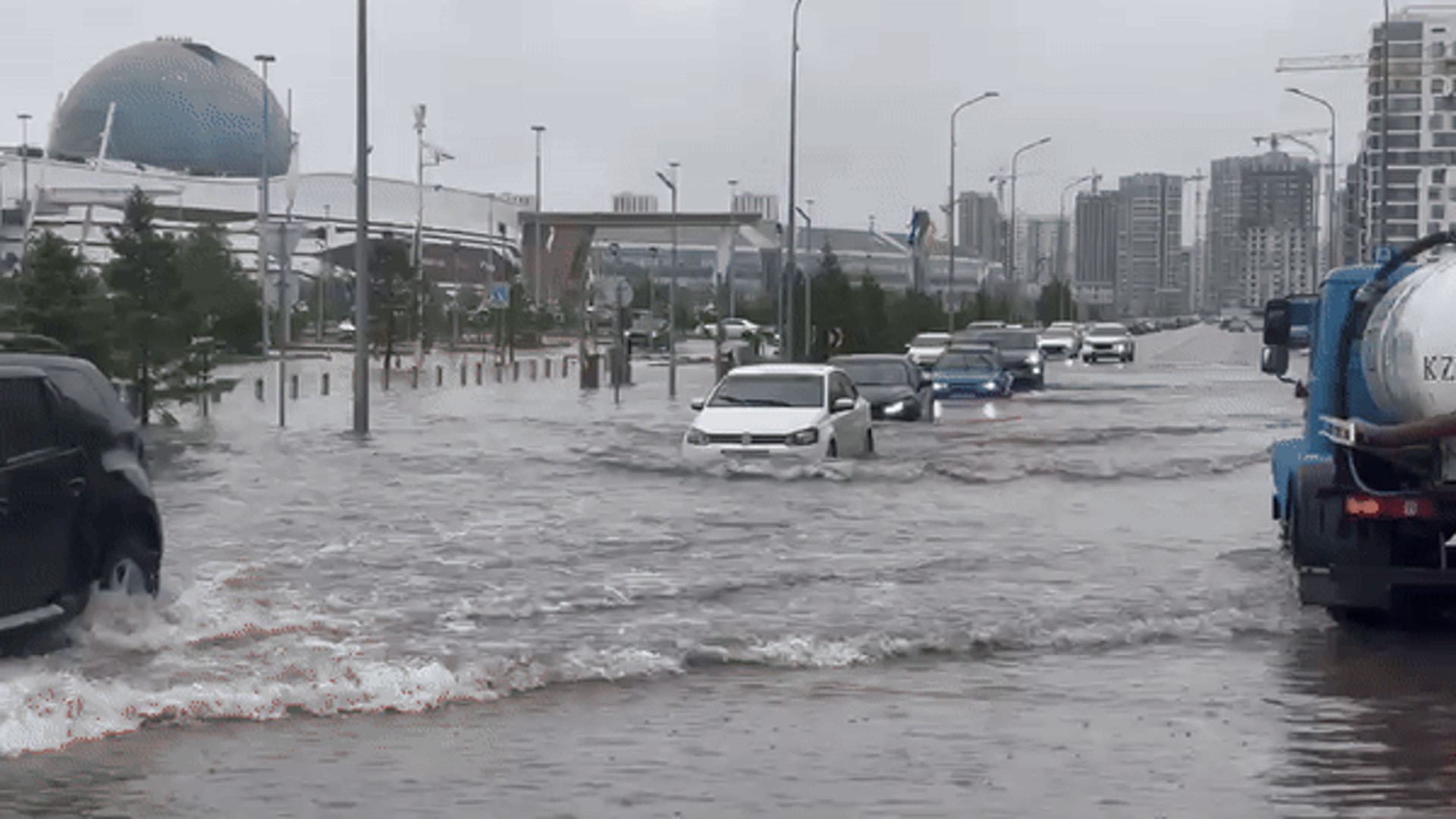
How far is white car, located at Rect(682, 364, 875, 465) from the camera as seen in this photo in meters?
26.1

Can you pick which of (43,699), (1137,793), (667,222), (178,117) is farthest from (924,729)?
(178,117)

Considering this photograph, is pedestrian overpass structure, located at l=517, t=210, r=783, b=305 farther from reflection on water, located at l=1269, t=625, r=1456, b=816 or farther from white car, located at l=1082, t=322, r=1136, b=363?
reflection on water, located at l=1269, t=625, r=1456, b=816

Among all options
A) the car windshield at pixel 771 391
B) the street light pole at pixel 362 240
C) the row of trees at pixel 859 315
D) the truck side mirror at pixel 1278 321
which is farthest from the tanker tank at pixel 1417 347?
the row of trees at pixel 859 315

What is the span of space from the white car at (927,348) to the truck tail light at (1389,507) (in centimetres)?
5479

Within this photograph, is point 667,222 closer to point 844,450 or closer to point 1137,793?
point 844,450

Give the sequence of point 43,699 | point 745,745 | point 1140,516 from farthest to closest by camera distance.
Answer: point 1140,516 < point 43,699 < point 745,745

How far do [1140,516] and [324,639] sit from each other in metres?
11.3

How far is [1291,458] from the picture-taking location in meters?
14.9

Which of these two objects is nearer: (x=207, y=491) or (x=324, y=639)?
(x=324, y=639)

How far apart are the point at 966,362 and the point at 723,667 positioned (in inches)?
1616

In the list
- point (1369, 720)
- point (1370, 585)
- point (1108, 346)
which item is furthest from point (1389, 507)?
point (1108, 346)

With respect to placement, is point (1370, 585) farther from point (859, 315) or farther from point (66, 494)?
point (859, 315)

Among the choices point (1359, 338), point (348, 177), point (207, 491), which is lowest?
point (207, 491)

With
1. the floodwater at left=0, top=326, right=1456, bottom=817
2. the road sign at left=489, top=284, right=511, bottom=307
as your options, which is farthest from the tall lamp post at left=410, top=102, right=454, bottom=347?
the floodwater at left=0, top=326, right=1456, bottom=817
